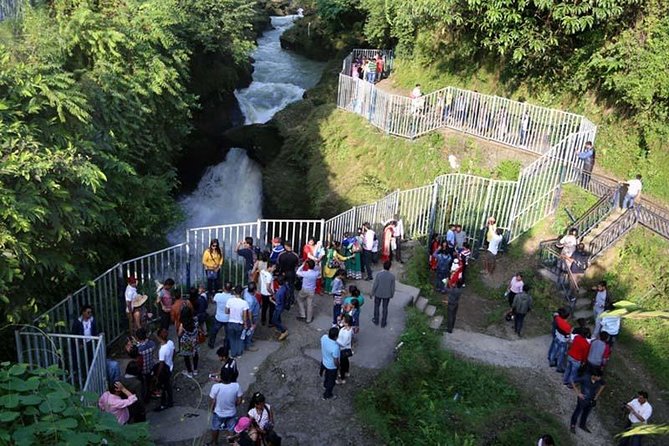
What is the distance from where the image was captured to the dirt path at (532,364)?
35.1ft

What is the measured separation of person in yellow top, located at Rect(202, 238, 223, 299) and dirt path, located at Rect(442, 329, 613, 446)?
484 centimetres

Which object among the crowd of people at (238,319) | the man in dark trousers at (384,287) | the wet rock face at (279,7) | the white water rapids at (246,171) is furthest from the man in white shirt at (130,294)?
the wet rock face at (279,7)

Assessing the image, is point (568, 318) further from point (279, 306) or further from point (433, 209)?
point (279, 306)

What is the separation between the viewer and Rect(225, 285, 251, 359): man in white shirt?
10.9 meters

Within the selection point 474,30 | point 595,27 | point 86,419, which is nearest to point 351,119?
point 474,30

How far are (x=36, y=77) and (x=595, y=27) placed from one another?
15547 mm

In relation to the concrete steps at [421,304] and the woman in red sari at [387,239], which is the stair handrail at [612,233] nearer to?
the concrete steps at [421,304]

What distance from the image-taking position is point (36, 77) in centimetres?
989

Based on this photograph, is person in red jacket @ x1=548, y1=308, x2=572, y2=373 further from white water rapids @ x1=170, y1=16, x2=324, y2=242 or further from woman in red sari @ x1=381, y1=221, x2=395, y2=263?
white water rapids @ x1=170, y1=16, x2=324, y2=242

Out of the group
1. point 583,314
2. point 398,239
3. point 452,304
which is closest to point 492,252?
point 398,239

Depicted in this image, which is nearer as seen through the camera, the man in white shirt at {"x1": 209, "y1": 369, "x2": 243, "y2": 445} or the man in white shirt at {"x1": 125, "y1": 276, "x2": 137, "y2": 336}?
the man in white shirt at {"x1": 209, "y1": 369, "x2": 243, "y2": 445}

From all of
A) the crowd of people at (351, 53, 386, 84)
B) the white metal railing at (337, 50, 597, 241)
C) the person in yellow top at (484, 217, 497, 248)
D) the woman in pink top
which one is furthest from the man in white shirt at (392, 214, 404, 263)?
the crowd of people at (351, 53, 386, 84)

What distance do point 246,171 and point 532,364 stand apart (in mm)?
16214

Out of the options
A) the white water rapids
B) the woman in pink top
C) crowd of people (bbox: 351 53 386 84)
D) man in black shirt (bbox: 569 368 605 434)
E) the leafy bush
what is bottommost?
the white water rapids
